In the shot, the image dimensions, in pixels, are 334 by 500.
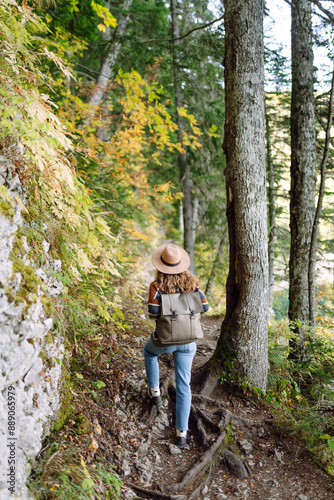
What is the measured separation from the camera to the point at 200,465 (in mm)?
3430

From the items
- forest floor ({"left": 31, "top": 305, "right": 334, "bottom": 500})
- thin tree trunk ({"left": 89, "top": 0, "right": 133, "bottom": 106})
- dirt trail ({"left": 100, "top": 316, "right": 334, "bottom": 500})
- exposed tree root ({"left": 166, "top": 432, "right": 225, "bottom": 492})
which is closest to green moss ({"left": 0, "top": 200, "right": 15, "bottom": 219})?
forest floor ({"left": 31, "top": 305, "right": 334, "bottom": 500})

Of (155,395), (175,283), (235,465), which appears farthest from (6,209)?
(235,465)

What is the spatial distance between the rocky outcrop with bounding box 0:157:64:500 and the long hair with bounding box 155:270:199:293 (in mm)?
1272

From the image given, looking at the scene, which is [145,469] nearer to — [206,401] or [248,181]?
[206,401]

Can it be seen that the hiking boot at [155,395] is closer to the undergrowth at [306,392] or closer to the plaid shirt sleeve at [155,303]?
the plaid shirt sleeve at [155,303]

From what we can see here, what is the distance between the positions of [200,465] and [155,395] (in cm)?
99

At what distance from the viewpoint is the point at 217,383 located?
4.74 m

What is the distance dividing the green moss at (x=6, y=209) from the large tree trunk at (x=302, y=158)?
512 centimetres

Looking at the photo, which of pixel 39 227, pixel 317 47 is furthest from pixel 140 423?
pixel 317 47

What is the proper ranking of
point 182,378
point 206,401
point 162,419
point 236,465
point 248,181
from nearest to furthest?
1. point 236,465
2. point 182,378
3. point 162,419
4. point 206,401
5. point 248,181

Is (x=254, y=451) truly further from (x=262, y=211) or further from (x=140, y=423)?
(x=262, y=211)

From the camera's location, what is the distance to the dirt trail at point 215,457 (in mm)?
3221

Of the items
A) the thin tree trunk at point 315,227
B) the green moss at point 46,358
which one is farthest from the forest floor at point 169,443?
the thin tree trunk at point 315,227

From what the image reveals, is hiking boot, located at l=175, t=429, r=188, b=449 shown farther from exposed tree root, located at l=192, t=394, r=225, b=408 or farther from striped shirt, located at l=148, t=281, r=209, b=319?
striped shirt, located at l=148, t=281, r=209, b=319
